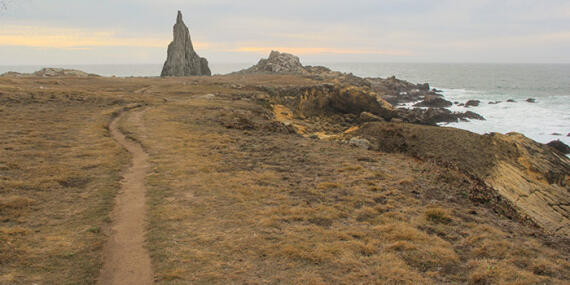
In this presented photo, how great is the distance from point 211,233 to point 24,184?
6991mm

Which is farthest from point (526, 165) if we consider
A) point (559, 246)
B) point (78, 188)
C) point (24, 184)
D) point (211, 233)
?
point (24, 184)

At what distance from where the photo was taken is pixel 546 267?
7145 mm

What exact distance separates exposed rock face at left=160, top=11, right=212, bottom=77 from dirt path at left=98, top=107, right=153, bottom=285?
244 feet

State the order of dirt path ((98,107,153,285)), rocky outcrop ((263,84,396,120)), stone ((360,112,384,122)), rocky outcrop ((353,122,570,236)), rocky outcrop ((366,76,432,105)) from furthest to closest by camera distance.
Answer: rocky outcrop ((366,76,432,105))
rocky outcrop ((263,84,396,120))
stone ((360,112,384,122))
rocky outcrop ((353,122,570,236))
dirt path ((98,107,153,285))

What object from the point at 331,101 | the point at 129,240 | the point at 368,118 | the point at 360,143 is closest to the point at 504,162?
the point at 360,143

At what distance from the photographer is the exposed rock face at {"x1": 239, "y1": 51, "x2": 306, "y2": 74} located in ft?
284

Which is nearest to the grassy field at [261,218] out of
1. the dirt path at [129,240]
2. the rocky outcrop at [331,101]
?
the dirt path at [129,240]

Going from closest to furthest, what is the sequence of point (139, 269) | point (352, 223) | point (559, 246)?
point (139, 269), point (559, 246), point (352, 223)

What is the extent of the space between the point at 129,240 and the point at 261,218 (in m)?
3.41

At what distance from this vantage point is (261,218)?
30.9 feet

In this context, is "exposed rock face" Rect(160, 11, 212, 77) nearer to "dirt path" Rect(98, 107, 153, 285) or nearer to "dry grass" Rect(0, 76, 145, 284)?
"dry grass" Rect(0, 76, 145, 284)

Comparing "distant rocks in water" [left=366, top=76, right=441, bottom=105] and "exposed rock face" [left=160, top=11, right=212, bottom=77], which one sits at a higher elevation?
"exposed rock face" [left=160, top=11, right=212, bottom=77]

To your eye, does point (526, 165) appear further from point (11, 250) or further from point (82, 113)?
point (82, 113)

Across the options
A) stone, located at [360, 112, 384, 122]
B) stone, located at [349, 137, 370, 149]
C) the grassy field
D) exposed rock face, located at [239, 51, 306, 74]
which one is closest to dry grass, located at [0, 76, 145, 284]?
the grassy field
